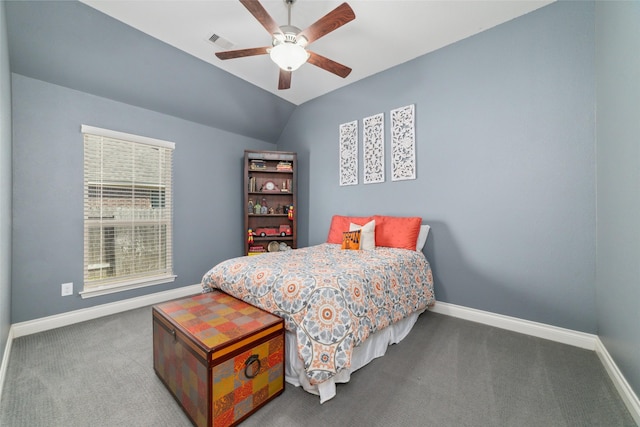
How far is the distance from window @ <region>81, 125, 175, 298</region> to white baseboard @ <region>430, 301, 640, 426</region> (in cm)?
340

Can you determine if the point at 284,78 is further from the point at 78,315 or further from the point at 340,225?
the point at 78,315

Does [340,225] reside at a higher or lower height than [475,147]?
lower

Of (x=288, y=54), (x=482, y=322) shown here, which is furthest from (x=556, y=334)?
(x=288, y=54)

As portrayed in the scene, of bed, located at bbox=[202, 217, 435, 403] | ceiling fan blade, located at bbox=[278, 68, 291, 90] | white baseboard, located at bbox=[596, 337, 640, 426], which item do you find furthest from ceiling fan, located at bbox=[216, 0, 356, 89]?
white baseboard, located at bbox=[596, 337, 640, 426]

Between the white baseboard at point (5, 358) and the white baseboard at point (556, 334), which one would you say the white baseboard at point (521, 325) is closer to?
the white baseboard at point (556, 334)

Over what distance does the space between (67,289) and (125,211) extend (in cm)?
93

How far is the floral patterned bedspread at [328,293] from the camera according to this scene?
1462mm

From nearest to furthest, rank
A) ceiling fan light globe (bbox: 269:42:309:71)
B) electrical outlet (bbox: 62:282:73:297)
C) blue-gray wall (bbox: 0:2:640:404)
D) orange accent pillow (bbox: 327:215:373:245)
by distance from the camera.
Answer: blue-gray wall (bbox: 0:2:640:404) → ceiling fan light globe (bbox: 269:42:309:71) → electrical outlet (bbox: 62:282:73:297) → orange accent pillow (bbox: 327:215:373:245)

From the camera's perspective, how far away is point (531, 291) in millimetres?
2332

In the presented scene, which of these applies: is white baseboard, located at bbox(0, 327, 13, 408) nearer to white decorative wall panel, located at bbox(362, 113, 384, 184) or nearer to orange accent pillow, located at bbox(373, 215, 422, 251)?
orange accent pillow, located at bbox(373, 215, 422, 251)

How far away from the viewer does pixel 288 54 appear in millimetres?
2021

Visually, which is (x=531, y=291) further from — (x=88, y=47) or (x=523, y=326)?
(x=88, y=47)

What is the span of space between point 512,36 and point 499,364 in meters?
2.84

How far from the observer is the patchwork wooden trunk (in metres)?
1.26
